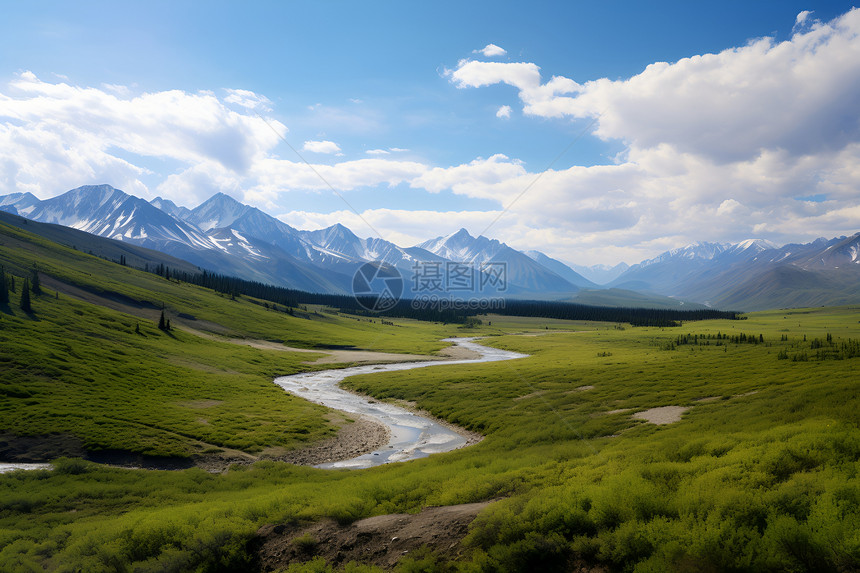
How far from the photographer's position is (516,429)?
3325 centimetres

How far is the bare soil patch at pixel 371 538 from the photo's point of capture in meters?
13.2

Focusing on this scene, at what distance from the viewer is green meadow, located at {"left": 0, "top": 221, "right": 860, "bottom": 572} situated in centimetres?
1084

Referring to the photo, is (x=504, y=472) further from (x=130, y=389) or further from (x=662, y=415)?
(x=130, y=389)

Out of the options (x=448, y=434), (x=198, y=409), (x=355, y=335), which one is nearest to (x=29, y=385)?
(x=198, y=409)

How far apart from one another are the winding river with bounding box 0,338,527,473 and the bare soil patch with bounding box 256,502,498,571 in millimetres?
15307

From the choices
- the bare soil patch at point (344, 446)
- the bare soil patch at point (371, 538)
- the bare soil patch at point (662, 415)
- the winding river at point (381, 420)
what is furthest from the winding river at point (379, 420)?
the bare soil patch at point (371, 538)

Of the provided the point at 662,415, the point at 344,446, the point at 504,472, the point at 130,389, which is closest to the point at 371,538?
the point at 504,472

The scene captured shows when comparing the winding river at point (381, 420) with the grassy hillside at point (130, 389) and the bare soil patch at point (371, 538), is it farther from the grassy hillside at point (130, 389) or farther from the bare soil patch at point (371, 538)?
the bare soil patch at point (371, 538)

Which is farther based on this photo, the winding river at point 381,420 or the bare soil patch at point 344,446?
the bare soil patch at point 344,446

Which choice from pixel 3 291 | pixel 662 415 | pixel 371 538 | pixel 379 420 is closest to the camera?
pixel 371 538

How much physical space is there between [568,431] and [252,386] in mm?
44710

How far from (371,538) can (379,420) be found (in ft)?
103

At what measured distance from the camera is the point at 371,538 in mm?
14359

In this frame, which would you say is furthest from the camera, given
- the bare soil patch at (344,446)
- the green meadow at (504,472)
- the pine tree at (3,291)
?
the pine tree at (3,291)
